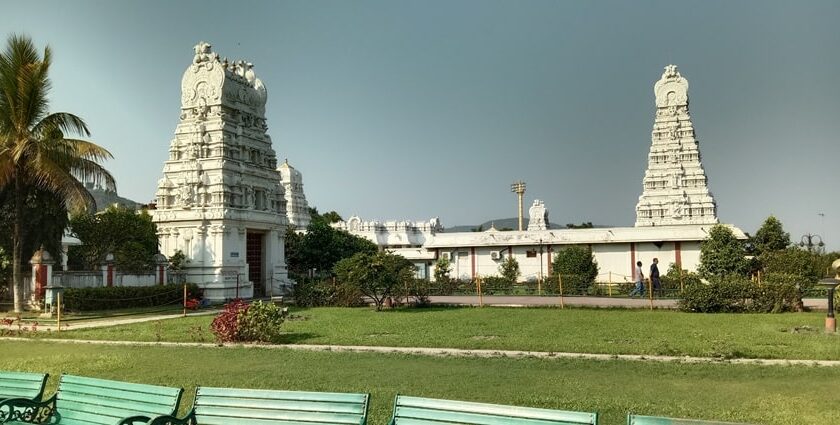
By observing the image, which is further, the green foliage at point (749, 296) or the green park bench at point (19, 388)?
the green foliage at point (749, 296)

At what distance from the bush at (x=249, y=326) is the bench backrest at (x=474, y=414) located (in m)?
9.92

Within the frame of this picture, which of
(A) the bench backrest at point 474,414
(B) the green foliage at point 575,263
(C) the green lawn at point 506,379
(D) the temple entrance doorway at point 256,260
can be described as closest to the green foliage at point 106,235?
(D) the temple entrance doorway at point 256,260

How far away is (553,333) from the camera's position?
1520cm

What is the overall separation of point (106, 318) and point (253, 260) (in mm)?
12483

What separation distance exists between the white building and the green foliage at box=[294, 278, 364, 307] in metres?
14.2

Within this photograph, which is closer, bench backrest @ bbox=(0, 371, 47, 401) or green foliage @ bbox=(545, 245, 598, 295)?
bench backrest @ bbox=(0, 371, 47, 401)

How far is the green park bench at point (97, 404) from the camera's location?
573 centimetres

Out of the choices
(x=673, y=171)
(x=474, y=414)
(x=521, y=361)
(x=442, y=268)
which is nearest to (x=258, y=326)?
(x=521, y=361)

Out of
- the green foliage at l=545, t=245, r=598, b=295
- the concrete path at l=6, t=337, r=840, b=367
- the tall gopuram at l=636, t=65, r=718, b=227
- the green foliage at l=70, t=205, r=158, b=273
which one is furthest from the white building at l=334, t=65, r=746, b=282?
the concrete path at l=6, t=337, r=840, b=367

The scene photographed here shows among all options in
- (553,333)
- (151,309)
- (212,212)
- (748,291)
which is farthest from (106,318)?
(748,291)

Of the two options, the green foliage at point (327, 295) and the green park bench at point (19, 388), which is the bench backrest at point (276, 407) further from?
the green foliage at point (327, 295)

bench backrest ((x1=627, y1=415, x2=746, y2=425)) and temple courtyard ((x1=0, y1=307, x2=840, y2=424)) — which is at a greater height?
bench backrest ((x1=627, y1=415, x2=746, y2=425))

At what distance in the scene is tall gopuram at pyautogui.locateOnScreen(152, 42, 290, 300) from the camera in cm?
3033

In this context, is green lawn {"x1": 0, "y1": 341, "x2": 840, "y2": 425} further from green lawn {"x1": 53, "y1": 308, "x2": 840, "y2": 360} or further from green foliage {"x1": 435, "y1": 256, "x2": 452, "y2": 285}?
green foliage {"x1": 435, "y1": 256, "x2": 452, "y2": 285}
